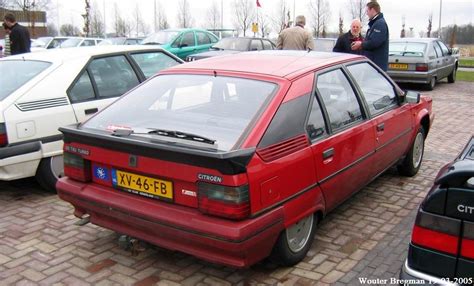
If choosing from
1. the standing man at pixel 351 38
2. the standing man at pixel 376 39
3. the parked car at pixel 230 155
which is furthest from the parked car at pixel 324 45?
the parked car at pixel 230 155

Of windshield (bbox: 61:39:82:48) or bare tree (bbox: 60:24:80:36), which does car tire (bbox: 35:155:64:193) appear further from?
bare tree (bbox: 60:24:80:36)

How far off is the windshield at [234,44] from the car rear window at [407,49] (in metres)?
4.48

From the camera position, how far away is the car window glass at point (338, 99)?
12.6ft

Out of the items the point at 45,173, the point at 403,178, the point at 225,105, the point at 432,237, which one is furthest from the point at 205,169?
the point at 403,178

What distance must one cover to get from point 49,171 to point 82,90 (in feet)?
3.20

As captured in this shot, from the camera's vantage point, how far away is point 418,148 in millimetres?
5746

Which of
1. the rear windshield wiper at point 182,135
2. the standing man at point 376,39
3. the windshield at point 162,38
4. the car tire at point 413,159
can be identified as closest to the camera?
the rear windshield wiper at point 182,135

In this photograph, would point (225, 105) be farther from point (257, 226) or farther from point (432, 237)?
point (432, 237)

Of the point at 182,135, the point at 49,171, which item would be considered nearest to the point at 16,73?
the point at 49,171

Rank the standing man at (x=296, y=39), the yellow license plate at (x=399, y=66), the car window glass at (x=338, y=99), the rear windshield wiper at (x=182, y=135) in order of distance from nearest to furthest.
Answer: the rear windshield wiper at (x=182, y=135) < the car window glass at (x=338, y=99) < the standing man at (x=296, y=39) < the yellow license plate at (x=399, y=66)

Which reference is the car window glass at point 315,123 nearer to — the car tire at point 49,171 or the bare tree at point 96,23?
the car tire at point 49,171

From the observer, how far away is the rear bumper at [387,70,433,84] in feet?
43.5

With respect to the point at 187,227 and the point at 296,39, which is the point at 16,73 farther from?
the point at 296,39

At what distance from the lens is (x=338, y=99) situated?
13.2 ft
